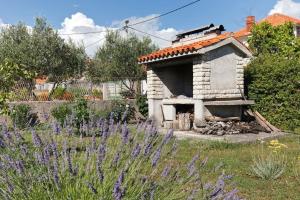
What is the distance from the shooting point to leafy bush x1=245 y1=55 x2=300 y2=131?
521 inches

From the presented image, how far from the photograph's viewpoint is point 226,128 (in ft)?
41.3

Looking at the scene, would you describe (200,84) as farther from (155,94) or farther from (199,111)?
(155,94)

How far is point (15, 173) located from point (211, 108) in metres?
10.7

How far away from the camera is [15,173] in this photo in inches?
121

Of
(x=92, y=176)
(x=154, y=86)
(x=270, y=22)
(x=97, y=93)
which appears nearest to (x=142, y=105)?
(x=154, y=86)

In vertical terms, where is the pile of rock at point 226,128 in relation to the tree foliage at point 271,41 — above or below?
below

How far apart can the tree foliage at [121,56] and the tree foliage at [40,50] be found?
2.76 meters

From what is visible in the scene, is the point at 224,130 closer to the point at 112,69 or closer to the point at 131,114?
the point at 131,114

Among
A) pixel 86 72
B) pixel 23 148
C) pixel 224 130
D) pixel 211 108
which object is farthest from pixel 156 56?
pixel 86 72

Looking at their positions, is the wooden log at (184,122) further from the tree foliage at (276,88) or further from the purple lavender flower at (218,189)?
the purple lavender flower at (218,189)

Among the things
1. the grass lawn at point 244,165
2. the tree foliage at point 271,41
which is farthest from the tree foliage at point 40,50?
the grass lawn at point 244,165

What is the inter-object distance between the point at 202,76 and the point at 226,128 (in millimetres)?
1832

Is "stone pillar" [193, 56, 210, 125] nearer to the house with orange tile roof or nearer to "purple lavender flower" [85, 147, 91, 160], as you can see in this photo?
"purple lavender flower" [85, 147, 91, 160]

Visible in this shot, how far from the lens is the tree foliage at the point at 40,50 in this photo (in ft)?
74.9
